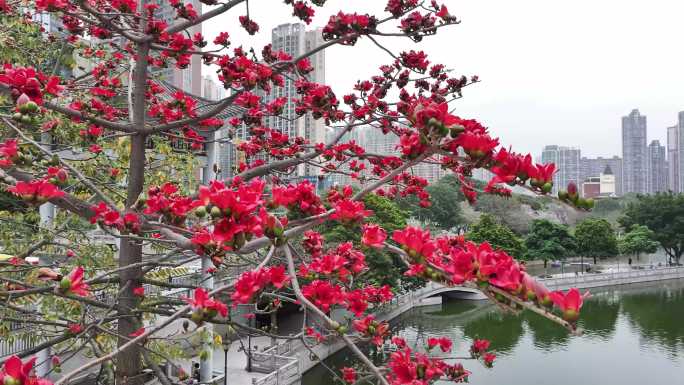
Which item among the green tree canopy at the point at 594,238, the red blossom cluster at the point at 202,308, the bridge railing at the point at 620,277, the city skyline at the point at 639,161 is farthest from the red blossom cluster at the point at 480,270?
the city skyline at the point at 639,161

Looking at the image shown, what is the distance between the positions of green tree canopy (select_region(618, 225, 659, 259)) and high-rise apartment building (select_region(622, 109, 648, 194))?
43.5 m

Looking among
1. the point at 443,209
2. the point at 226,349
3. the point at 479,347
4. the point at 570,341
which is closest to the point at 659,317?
the point at 570,341

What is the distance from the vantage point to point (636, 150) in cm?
6938

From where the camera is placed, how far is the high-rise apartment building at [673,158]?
62.4 m

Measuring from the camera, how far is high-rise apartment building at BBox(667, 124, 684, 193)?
62.4m

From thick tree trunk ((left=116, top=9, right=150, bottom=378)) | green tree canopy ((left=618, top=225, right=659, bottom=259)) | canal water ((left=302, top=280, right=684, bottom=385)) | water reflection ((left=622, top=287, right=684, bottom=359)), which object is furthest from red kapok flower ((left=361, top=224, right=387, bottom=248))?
green tree canopy ((left=618, top=225, right=659, bottom=259))

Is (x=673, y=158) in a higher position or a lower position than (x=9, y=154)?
higher

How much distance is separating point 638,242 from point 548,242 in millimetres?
7641

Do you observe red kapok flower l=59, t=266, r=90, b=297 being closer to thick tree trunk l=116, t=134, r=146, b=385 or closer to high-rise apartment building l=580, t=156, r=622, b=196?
thick tree trunk l=116, t=134, r=146, b=385

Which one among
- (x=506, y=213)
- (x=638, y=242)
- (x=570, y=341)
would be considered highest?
(x=506, y=213)

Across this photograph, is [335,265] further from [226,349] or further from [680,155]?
[680,155]

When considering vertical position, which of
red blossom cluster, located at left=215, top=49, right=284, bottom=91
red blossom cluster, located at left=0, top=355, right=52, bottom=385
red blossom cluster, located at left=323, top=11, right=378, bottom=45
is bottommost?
red blossom cluster, located at left=0, top=355, right=52, bottom=385

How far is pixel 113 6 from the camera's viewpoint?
293cm

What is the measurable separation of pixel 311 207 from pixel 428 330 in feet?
57.8
